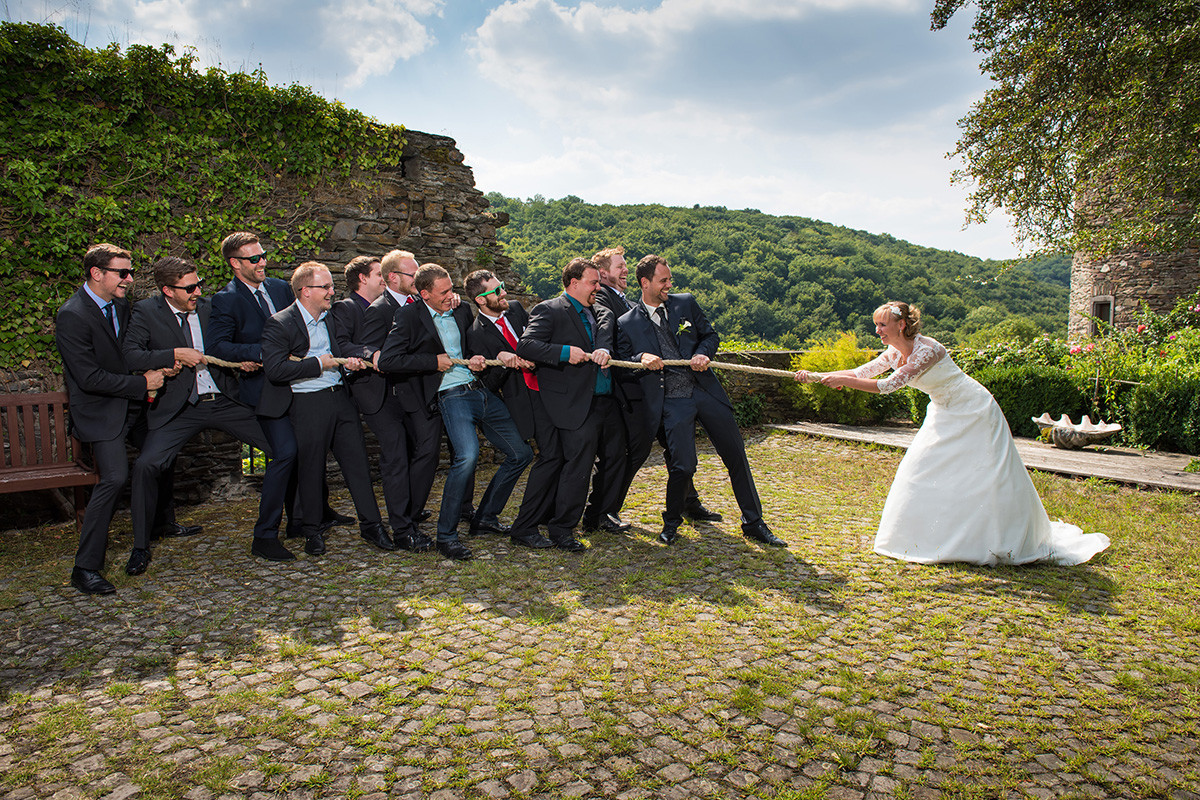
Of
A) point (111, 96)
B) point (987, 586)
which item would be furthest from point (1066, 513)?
point (111, 96)

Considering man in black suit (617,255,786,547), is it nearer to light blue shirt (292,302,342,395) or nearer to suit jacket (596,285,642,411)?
suit jacket (596,285,642,411)

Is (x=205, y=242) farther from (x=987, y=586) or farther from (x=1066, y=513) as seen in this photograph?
(x=1066, y=513)

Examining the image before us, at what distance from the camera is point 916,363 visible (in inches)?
210

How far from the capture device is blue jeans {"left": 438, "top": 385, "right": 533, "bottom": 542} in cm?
566

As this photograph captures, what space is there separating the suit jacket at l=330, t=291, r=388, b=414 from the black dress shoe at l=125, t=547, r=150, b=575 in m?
1.78

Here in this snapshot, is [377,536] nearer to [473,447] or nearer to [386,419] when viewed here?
[386,419]

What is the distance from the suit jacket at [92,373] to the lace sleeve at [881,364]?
17.3ft

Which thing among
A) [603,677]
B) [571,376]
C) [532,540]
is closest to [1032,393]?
[571,376]

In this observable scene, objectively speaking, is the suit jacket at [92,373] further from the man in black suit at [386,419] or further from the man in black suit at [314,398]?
the man in black suit at [386,419]

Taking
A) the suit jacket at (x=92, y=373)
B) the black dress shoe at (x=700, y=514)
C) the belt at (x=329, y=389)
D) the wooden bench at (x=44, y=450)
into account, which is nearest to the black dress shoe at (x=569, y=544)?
the black dress shoe at (x=700, y=514)

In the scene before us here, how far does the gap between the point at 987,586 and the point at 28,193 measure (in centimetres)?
862

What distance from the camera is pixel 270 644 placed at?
394cm

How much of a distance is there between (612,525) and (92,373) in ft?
13.0

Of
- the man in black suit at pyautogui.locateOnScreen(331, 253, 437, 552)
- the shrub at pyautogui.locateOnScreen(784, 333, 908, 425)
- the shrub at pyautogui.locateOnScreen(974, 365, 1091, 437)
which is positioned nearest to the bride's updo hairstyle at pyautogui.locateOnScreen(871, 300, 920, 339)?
the man in black suit at pyautogui.locateOnScreen(331, 253, 437, 552)
